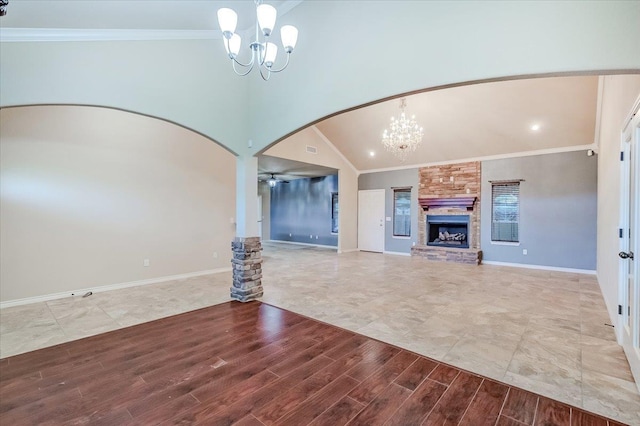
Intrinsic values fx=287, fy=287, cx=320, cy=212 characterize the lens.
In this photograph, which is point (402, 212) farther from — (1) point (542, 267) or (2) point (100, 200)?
(2) point (100, 200)

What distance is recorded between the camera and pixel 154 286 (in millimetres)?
5355

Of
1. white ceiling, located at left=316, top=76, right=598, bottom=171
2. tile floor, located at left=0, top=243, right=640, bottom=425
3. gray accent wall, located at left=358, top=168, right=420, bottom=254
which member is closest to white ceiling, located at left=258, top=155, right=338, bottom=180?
white ceiling, located at left=316, top=76, right=598, bottom=171

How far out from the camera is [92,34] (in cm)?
315

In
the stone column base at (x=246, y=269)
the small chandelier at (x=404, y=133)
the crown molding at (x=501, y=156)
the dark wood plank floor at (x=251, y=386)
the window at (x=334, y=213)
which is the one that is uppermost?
the small chandelier at (x=404, y=133)

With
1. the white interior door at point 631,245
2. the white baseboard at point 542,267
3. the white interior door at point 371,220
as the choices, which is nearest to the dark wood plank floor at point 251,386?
the white interior door at point 631,245

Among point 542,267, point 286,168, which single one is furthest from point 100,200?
point 542,267

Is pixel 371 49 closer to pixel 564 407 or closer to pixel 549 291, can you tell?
pixel 564 407

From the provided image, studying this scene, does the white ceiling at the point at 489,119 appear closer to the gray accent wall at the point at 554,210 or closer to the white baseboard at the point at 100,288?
the gray accent wall at the point at 554,210

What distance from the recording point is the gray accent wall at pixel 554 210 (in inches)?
255

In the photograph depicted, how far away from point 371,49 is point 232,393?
11.0ft

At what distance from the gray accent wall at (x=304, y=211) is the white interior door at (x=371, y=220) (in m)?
1.06

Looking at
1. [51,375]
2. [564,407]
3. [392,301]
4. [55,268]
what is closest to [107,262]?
[55,268]

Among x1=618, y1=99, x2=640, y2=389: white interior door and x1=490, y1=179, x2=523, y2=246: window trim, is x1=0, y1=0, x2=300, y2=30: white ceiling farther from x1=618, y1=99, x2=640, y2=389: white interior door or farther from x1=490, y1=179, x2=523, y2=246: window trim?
x1=490, y1=179, x2=523, y2=246: window trim

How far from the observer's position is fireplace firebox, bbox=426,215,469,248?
8.27 metres
